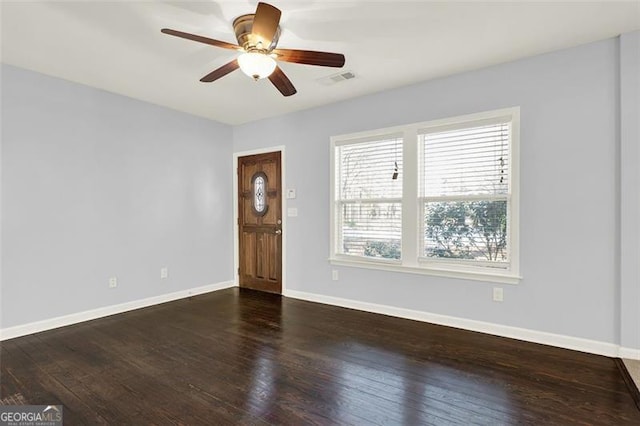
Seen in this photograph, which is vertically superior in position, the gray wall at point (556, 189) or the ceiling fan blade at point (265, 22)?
the ceiling fan blade at point (265, 22)

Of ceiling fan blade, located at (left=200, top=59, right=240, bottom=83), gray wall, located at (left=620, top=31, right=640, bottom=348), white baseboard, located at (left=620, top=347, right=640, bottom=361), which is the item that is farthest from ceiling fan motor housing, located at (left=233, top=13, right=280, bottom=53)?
white baseboard, located at (left=620, top=347, right=640, bottom=361)

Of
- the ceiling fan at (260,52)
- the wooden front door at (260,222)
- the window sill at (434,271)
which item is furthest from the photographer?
the wooden front door at (260,222)

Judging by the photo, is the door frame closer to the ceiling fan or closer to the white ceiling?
the white ceiling

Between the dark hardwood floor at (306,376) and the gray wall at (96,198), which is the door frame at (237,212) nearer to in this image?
the gray wall at (96,198)

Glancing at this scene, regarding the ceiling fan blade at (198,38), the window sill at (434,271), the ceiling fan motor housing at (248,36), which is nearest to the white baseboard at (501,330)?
the window sill at (434,271)

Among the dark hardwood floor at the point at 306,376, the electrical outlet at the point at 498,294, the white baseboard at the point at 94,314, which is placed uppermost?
the electrical outlet at the point at 498,294

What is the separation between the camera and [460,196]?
3.43 m

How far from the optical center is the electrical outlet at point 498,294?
3205 millimetres

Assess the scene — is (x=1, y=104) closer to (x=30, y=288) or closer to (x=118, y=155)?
(x=118, y=155)

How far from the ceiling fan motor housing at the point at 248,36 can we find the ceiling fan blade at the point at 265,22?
6 centimetres

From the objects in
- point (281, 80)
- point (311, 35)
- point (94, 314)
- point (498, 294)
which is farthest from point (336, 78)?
point (94, 314)

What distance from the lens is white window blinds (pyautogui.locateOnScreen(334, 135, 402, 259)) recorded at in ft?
12.8

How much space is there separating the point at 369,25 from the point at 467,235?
2.20 m

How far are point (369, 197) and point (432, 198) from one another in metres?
0.78
